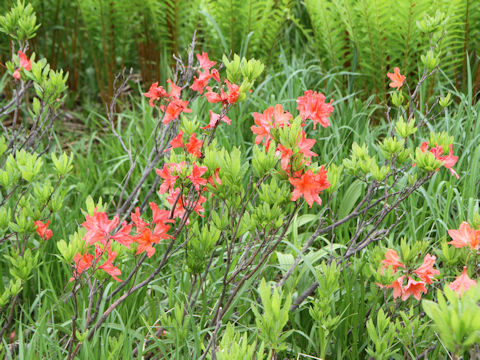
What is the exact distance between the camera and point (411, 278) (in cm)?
148

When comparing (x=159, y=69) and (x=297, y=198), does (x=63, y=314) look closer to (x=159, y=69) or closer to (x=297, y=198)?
(x=297, y=198)

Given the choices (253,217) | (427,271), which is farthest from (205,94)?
(427,271)

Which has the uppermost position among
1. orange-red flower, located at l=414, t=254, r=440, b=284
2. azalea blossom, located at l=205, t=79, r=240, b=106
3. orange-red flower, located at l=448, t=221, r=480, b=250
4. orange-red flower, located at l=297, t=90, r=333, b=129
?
azalea blossom, located at l=205, t=79, r=240, b=106

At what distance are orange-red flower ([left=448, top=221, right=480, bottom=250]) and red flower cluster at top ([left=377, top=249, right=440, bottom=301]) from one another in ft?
0.25

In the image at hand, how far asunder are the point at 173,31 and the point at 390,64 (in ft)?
4.54

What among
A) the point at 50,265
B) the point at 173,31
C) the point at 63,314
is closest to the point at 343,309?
the point at 63,314

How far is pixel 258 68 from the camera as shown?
5.71 ft

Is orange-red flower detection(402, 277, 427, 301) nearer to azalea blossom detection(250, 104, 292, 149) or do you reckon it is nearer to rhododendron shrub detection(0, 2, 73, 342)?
azalea blossom detection(250, 104, 292, 149)

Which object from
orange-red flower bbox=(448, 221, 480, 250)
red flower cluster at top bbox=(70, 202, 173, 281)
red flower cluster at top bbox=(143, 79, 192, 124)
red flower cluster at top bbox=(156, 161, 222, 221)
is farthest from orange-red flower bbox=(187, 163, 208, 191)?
orange-red flower bbox=(448, 221, 480, 250)

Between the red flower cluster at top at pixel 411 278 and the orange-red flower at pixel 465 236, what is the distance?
8 centimetres

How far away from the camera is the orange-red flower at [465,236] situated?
1.43 metres

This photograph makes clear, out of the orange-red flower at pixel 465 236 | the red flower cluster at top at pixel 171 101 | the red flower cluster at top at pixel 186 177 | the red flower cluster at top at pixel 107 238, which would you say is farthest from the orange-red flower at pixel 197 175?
the orange-red flower at pixel 465 236

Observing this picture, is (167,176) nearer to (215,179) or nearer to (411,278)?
(215,179)

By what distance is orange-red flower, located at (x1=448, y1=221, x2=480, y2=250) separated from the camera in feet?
4.69
